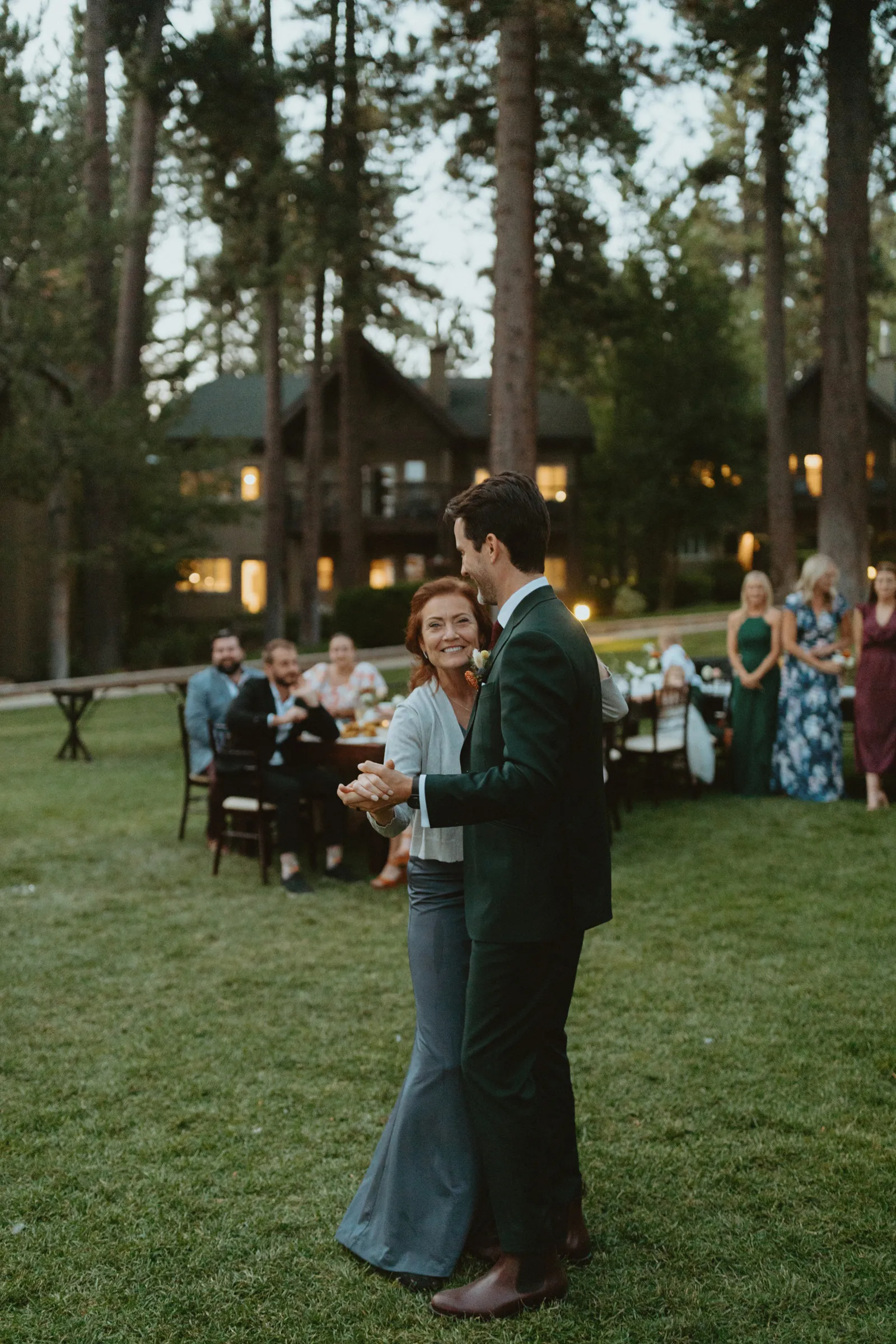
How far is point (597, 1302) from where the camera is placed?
3.20 metres

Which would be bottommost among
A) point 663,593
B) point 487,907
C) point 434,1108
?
point 434,1108

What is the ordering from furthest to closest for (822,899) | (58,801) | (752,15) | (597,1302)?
(752,15) → (58,801) → (822,899) → (597,1302)

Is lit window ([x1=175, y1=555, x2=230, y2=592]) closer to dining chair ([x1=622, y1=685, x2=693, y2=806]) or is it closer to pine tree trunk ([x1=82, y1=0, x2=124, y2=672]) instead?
pine tree trunk ([x1=82, y1=0, x2=124, y2=672])

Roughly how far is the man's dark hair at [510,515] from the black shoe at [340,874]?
18.5 feet

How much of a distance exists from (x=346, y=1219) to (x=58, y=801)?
28.9ft

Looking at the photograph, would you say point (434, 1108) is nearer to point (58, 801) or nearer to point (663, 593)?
point (58, 801)

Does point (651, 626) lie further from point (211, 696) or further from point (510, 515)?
point (510, 515)

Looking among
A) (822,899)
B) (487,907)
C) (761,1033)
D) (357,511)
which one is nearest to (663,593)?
(357,511)

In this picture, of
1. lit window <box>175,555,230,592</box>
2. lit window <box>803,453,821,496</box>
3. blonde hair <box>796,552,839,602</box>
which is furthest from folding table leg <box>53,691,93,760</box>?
lit window <box>803,453,821,496</box>

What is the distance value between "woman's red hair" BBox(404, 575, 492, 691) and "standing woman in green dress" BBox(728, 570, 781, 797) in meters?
7.51

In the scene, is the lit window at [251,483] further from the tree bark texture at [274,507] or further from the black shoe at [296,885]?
the black shoe at [296,885]

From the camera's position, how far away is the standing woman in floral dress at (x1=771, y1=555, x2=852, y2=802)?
1033 cm

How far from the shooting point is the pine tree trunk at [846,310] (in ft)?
46.4

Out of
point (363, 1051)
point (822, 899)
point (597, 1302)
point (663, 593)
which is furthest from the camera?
point (663, 593)
